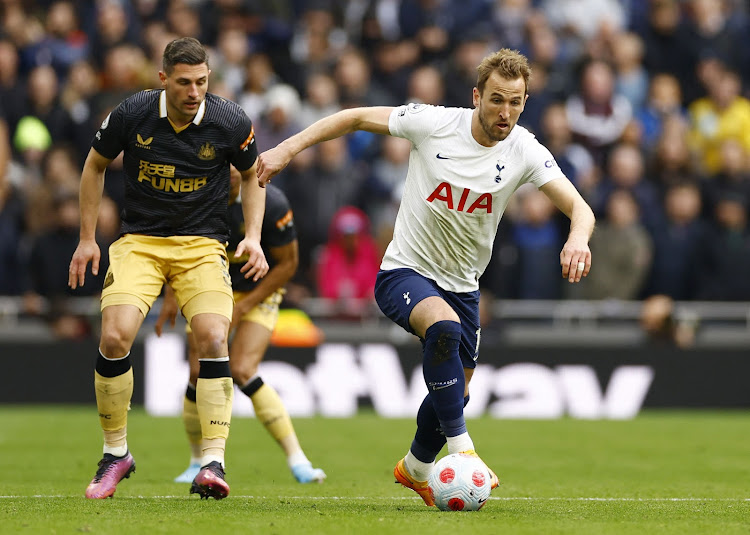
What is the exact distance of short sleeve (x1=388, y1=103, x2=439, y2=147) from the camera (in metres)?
7.89

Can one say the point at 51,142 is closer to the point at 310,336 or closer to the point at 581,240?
the point at 310,336

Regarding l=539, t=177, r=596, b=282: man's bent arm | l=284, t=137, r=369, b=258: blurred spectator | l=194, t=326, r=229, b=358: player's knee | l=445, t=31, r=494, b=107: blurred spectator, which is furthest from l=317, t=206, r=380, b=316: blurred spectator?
l=539, t=177, r=596, b=282: man's bent arm

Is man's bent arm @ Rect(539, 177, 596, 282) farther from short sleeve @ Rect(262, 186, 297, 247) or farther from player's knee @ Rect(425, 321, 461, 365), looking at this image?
short sleeve @ Rect(262, 186, 297, 247)

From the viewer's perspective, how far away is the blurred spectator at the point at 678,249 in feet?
51.8

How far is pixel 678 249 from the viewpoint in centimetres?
1580

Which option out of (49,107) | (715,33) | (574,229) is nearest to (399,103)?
(49,107)

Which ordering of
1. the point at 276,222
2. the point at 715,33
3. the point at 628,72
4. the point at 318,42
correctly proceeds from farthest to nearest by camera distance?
1. the point at 715,33
2. the point at 628,72
3. the point at 318,42
4. the point at 276,222

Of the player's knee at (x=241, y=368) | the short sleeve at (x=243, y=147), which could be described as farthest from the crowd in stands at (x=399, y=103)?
the short sleeve at (x=243, y=147)

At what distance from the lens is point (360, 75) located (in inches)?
651

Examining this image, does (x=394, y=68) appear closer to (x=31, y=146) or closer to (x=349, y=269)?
(x=349, y=269)

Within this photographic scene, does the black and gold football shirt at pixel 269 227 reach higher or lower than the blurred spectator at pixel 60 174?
higher

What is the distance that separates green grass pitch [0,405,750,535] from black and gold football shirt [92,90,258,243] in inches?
69.2

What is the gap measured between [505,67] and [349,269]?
8.02 m

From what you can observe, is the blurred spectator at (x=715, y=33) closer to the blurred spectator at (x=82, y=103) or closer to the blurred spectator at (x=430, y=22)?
the blurred spectator at (x=430, y=22)
